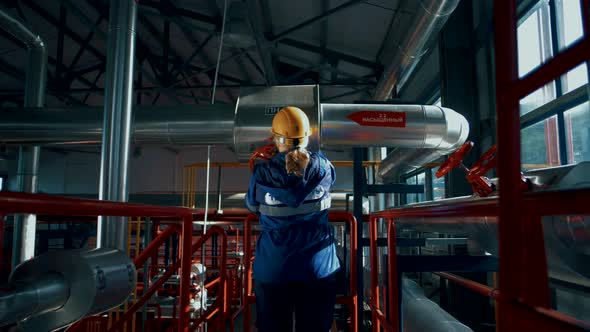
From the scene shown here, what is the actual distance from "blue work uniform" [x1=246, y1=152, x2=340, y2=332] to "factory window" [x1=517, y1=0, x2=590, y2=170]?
303 cm

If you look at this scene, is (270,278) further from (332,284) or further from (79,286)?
(79,286)

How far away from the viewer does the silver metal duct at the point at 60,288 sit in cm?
139

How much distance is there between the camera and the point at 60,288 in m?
1.50

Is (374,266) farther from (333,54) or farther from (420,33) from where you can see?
(333,54)

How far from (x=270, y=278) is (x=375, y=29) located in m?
6.39

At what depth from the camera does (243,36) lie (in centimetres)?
640

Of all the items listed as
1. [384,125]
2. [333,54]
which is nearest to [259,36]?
[333,54]

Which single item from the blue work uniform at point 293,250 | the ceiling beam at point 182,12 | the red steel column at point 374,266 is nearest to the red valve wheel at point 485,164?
the blue work uniform at point 293,250

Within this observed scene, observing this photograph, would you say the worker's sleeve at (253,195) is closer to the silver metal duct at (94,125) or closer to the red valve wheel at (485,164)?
the red valve wheel at (485,164)

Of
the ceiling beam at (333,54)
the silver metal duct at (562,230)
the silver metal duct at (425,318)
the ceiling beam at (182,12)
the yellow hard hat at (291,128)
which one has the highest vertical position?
the ceiling beam at (182,12)

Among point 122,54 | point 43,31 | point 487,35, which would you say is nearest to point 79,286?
point 122,54

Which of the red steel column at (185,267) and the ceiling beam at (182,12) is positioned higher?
the ceiling beam at (182,12)

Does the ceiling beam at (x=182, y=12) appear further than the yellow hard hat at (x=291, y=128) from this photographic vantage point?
Yes

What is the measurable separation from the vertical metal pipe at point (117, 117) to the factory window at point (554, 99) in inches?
152
